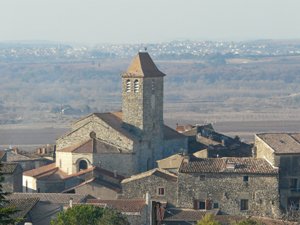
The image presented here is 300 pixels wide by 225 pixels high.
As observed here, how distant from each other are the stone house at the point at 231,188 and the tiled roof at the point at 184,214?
1.05 meters

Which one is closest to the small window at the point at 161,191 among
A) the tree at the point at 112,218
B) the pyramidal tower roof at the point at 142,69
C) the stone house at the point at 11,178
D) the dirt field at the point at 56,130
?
the stone house at the point at 11,178

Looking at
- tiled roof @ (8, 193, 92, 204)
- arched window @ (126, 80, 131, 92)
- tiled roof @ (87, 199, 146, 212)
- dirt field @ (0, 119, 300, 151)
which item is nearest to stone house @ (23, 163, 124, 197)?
tiled roof @ (8, 193, 92, 204)

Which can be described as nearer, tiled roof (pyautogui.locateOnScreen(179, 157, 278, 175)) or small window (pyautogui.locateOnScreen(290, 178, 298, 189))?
tiled roof (pyautogui.locateOnScreen(179, 157, 278, 175))

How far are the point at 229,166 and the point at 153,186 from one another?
271cm

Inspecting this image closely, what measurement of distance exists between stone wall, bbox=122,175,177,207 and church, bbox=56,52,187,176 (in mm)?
4831

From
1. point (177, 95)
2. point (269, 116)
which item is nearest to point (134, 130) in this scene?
point (269, 116)

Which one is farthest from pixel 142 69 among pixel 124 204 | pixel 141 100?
pixel 124 204

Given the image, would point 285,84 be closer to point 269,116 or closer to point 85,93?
point 85,93

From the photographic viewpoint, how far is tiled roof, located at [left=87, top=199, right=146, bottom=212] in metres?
44.0

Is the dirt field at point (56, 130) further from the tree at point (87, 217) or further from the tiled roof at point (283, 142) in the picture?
the tree at point (87, 217)

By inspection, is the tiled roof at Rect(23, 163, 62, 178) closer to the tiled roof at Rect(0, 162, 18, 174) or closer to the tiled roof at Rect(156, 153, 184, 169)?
the tiled roof at Rect(0, 162, 18, 174)

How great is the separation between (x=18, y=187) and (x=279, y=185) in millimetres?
9099

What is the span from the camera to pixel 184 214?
4559cm

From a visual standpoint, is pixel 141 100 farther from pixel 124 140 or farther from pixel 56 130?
pixel 56 130
